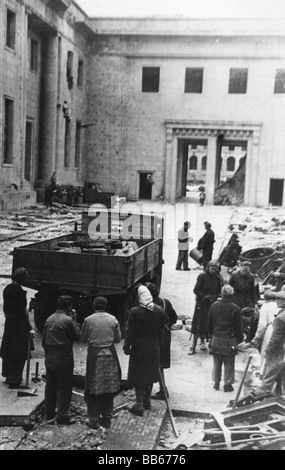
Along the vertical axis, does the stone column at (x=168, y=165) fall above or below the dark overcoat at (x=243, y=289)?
above

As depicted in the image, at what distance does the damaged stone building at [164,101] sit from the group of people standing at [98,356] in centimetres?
2765

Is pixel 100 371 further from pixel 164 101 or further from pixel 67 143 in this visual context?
pixel 164 101

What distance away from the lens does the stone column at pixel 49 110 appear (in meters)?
32.7

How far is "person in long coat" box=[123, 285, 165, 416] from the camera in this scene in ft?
21.9

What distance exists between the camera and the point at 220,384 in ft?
25.6

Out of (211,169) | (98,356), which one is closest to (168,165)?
(211,169)

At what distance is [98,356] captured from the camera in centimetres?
630

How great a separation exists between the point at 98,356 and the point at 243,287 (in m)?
4.06

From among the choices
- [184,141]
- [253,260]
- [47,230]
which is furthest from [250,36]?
[253,260]

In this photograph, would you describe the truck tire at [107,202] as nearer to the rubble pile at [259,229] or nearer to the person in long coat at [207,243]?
the rubble pile at [259,229]

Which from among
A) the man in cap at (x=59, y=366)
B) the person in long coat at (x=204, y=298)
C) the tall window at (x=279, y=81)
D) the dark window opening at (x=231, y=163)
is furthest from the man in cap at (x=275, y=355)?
the dark window opening at (x=231, y=163)

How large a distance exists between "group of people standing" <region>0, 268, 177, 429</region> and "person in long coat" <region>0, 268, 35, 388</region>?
0.5 inches

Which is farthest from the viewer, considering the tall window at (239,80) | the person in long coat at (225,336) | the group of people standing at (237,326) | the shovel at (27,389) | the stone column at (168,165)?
the stone column at (168,165)

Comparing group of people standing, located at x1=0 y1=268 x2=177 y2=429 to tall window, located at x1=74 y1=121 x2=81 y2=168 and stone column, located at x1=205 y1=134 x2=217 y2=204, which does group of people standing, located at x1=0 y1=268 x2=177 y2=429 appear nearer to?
stone column, located at x1=205 y1=134 x2=217 y2=204
